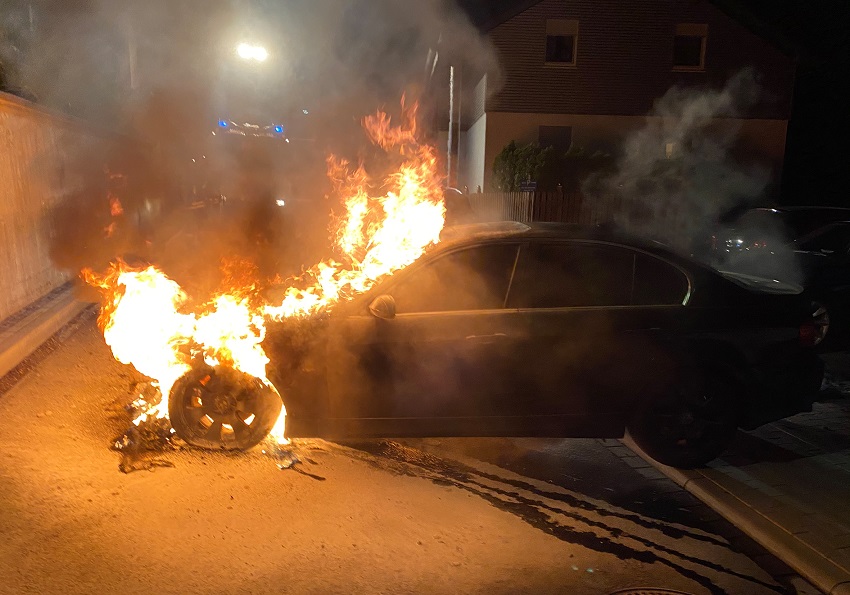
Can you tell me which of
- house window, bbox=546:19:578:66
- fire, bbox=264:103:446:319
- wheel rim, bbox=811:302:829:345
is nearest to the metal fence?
wheel rim, bbox=811:302:829:345

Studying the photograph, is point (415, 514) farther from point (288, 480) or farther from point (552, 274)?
point (552, 274)

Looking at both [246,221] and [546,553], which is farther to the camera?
[246,221]

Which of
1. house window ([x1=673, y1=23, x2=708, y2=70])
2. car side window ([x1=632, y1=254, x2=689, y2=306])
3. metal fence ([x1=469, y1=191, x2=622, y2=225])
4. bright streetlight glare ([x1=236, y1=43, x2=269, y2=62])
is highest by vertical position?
house window ([x1=673, y1=23, x2=708, y2=70])

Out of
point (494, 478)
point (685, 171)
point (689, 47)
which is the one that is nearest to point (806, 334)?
point (494, 478)

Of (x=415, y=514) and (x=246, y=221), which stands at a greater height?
Answer: (x=246, y=221)

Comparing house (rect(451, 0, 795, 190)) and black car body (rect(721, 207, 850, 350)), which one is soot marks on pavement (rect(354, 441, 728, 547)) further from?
house (rect(451, 0, 795, 190))

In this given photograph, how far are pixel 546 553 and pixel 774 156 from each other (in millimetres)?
21909

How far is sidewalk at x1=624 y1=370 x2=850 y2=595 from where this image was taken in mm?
3342

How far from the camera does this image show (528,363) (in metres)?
4.16

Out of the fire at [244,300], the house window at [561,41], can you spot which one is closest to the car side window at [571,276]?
the fire at [244,300]

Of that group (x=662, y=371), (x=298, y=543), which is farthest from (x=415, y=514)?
(x=662, y=371)

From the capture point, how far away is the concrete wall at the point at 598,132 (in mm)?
20609

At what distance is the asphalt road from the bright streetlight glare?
10.4m

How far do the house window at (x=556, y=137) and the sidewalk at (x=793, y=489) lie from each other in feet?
55.2
